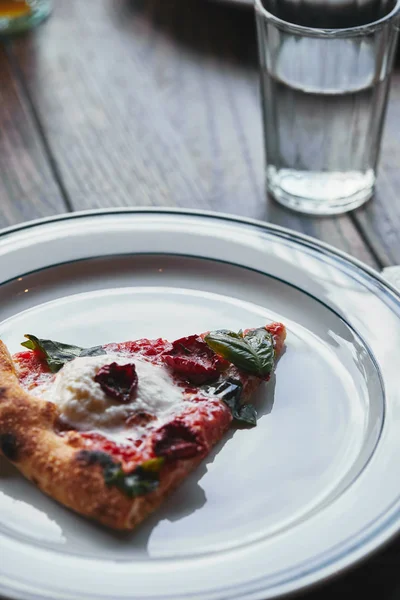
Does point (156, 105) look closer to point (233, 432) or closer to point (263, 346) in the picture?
point (263, 346)

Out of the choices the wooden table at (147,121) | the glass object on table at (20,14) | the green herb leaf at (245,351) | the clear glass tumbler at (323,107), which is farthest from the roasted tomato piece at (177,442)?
the glass object on table at (20,14)

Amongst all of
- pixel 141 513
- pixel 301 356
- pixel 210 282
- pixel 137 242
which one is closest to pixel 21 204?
pixel 137 242

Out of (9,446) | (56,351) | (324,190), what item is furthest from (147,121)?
(9,446)

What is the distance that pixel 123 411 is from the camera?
1.62 m

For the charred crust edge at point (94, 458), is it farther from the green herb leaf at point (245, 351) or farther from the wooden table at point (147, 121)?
the wooden table at point (147, 121)

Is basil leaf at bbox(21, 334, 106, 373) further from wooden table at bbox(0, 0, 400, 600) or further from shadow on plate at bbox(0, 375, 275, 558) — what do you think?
wooden table at bbox(0, 0, 400, 600)

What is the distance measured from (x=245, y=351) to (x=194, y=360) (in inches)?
4.4

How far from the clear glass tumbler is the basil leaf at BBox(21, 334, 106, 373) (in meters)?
0.94

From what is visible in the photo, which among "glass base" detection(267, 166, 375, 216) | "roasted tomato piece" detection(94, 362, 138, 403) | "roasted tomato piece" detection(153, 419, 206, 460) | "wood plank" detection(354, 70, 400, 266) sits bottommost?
"wood plank" detection(354, 70, 400, 266)

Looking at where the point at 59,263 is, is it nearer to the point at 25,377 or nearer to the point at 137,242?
the point at 137,242

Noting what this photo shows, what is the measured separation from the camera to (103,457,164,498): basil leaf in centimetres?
149

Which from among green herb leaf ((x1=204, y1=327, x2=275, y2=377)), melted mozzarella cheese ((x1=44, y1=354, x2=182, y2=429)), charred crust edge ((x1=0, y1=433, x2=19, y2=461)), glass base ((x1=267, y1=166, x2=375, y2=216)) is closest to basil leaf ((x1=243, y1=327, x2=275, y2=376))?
green herb leaf ((x1=204, y1=327, x2=275, y2=377))

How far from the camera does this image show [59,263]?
2123 mm

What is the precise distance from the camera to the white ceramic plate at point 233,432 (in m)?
1.39
